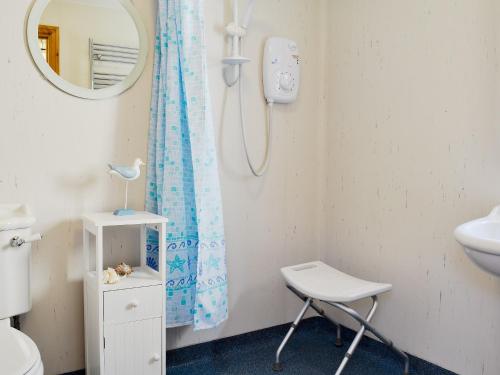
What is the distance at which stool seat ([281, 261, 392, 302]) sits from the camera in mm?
1750

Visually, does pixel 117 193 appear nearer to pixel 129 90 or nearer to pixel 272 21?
pixel 129 90

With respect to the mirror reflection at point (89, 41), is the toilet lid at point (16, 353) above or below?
below

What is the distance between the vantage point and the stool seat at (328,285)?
175 centimetres

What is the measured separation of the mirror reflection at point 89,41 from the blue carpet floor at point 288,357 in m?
1.27

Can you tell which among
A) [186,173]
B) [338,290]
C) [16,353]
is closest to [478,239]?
[338,290]

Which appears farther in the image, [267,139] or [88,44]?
[267,139]

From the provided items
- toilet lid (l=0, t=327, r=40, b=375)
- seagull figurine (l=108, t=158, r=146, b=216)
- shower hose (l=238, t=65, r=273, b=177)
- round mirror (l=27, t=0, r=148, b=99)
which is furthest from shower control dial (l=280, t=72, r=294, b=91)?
toilet lid (l=0, t=327, r=40, b=375)

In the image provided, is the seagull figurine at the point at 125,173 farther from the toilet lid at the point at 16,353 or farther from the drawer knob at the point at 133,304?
the toilet lid at the point at 16,353

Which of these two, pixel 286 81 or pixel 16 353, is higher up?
pixel 286 81

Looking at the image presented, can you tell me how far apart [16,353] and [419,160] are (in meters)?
1.67

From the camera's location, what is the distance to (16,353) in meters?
1.20

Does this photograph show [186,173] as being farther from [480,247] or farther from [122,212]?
[480,247]

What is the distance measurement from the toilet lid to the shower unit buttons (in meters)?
1.50

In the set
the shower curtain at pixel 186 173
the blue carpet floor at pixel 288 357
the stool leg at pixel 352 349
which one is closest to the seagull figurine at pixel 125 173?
the shower curtain at pixel 186 173
